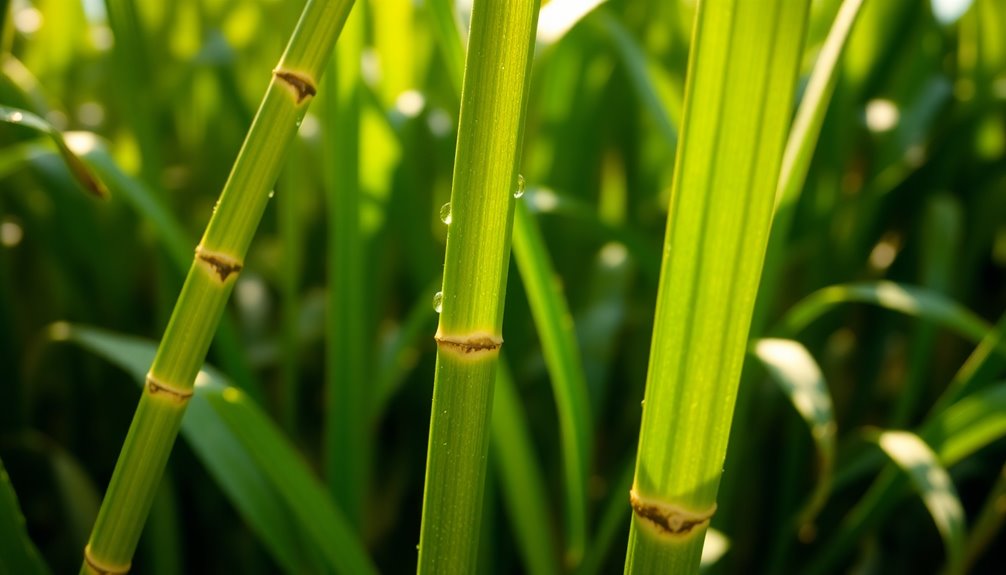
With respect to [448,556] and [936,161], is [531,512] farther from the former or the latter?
[936,161]

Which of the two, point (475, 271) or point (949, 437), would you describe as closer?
point (475, 271)

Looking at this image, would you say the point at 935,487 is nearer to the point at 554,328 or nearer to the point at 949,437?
the point at 949,437

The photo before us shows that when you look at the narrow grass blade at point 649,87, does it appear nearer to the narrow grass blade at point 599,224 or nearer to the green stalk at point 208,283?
the narrow grass blade at point 599,224

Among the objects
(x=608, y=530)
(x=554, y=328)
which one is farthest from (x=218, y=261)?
(x=608, y=530)

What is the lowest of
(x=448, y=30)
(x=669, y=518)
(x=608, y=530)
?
(x=608, y=530)

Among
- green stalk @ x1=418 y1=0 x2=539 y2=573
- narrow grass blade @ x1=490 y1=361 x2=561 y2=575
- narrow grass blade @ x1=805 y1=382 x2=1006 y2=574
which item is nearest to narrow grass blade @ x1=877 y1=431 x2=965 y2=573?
narrow grass blade @ x1=805 y1=382 x2=1006 y2=574

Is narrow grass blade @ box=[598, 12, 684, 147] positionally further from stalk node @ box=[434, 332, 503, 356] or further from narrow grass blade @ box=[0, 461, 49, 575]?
narrow grass blade @ box=[0, 461, 49, 575]
